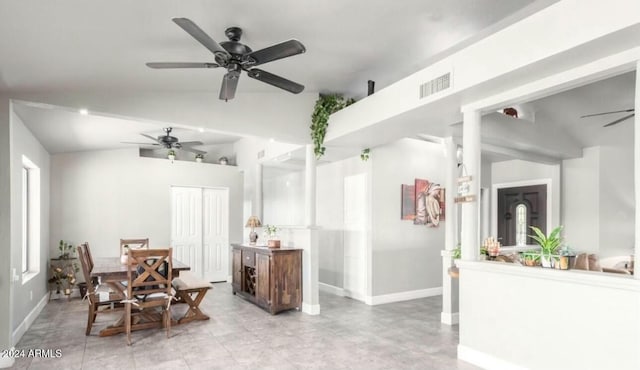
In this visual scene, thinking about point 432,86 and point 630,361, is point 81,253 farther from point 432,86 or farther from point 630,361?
point 630,361

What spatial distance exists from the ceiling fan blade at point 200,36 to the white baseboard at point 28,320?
3.59 meters

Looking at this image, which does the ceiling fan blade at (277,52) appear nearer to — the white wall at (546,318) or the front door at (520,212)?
the white wall at (546,318)

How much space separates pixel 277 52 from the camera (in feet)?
9.66

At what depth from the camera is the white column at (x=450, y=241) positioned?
4.91 meters

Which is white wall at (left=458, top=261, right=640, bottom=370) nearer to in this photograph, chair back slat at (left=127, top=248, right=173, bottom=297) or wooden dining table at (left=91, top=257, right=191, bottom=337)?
chair back slat at (left=127, top=248, right=173, bottom=297)

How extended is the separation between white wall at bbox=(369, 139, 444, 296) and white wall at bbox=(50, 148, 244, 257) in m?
3.87

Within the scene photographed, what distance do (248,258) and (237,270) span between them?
1.94ft

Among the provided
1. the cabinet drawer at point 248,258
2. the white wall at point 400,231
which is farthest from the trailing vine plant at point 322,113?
the cabinet drawer at point 248,258

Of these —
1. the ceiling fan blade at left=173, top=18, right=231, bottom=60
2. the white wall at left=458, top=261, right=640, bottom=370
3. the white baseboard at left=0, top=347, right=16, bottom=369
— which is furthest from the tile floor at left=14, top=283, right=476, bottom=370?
the ceiling fan blade at left=173, top=18, right=231, bottom=60

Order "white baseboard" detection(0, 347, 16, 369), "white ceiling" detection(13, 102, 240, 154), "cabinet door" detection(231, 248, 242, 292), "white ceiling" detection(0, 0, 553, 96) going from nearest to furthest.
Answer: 1. "white ceiling" detection(0, 0, 553, 96)
2. "white baseboard" detection(0, 347, 16, 369)
3. "white ceiling" detection(13, 102, 240, 154)
4. "cabinet door" detection(231, 248, 242, 292)

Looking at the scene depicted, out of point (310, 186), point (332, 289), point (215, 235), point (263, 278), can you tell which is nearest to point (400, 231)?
point (332, 289)

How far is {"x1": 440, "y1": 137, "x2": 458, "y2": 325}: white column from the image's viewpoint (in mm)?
4914

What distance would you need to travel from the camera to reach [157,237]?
759cm

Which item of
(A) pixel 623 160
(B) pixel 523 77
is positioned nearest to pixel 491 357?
(B) pixel 523 77
